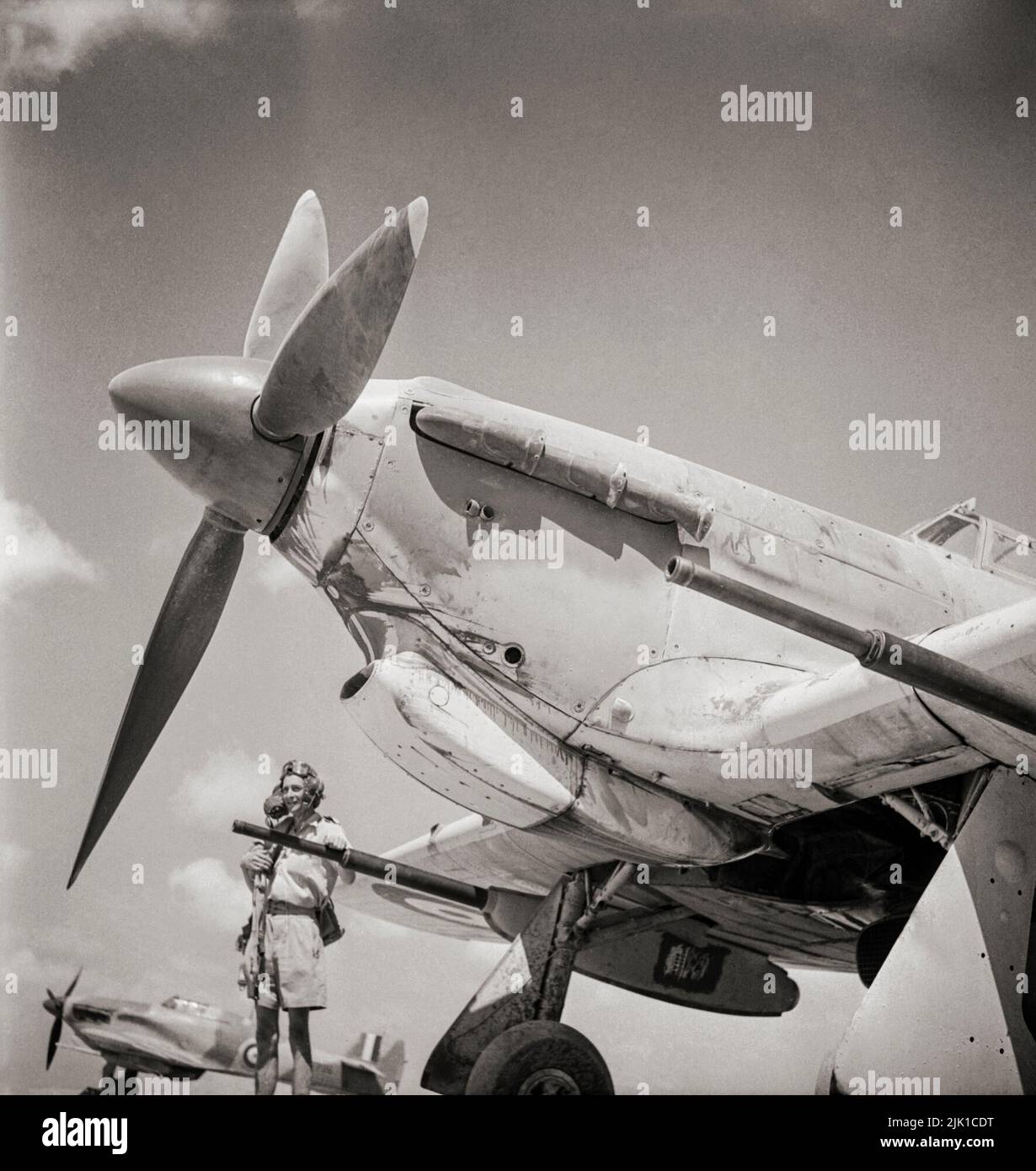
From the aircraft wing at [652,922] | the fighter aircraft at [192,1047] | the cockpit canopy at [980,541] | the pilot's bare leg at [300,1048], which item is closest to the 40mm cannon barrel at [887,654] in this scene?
the cockpit canopy at [980,541]

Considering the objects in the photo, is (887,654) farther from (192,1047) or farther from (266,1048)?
(192,1047)

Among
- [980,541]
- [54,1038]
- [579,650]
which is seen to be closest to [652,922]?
[579,650]

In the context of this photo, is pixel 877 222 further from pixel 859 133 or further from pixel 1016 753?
pixel 1016 753

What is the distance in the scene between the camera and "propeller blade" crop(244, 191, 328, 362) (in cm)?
473

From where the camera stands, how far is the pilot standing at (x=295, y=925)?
4777mm

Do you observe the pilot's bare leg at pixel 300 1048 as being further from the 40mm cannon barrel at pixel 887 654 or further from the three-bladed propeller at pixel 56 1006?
the 40mm cannon barrel at pixel 887 654

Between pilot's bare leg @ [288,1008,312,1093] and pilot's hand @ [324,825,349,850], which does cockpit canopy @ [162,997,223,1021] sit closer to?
pilot's bare leg @ [288,1008,312,1093]

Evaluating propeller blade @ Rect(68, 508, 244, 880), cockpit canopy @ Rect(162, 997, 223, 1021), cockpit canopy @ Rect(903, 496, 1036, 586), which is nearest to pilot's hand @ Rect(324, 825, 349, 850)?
propeller blade @ Rect(68, 508, 244, 880)

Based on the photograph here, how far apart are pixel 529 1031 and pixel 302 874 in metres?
1.16

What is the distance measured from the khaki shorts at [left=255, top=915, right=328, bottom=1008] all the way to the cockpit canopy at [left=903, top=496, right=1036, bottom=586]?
2833 millimetres

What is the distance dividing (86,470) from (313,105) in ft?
6.38

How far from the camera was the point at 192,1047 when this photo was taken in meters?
6.96

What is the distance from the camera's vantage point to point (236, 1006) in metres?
7.41

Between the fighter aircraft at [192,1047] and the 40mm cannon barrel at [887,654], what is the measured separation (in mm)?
4131
